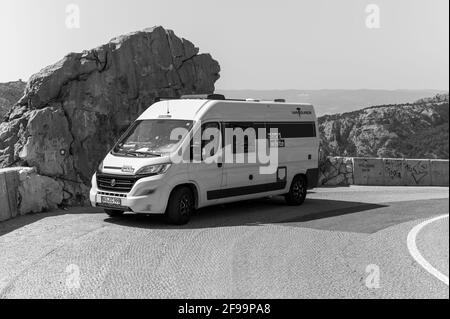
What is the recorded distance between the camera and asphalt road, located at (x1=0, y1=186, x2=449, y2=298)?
707cm

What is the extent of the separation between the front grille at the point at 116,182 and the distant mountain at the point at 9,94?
50.8ft

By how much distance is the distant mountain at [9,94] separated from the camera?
2781cm

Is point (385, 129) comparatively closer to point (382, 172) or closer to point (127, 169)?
point (382, 172)

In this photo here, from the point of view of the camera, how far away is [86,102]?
16.1 meters

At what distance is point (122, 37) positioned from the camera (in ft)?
58.0

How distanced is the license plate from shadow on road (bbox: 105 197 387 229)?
1.26 feet

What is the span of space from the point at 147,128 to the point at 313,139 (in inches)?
196

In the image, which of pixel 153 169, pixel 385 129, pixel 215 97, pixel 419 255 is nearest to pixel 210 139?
pixel 215 97

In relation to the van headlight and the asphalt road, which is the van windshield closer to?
the van headlight

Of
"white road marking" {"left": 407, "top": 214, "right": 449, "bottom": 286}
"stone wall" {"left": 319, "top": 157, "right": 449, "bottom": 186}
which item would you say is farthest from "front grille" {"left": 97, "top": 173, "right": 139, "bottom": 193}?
"stone wall" {"left": 319, "top": 157, "right": 449, "bottom": 186}

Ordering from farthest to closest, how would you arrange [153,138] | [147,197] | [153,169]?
[153,138]
[153,169]
[147,197]

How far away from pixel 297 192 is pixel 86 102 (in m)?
6.00

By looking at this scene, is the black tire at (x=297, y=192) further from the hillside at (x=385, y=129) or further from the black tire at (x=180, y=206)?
the hillside at (x=385, y=129)
